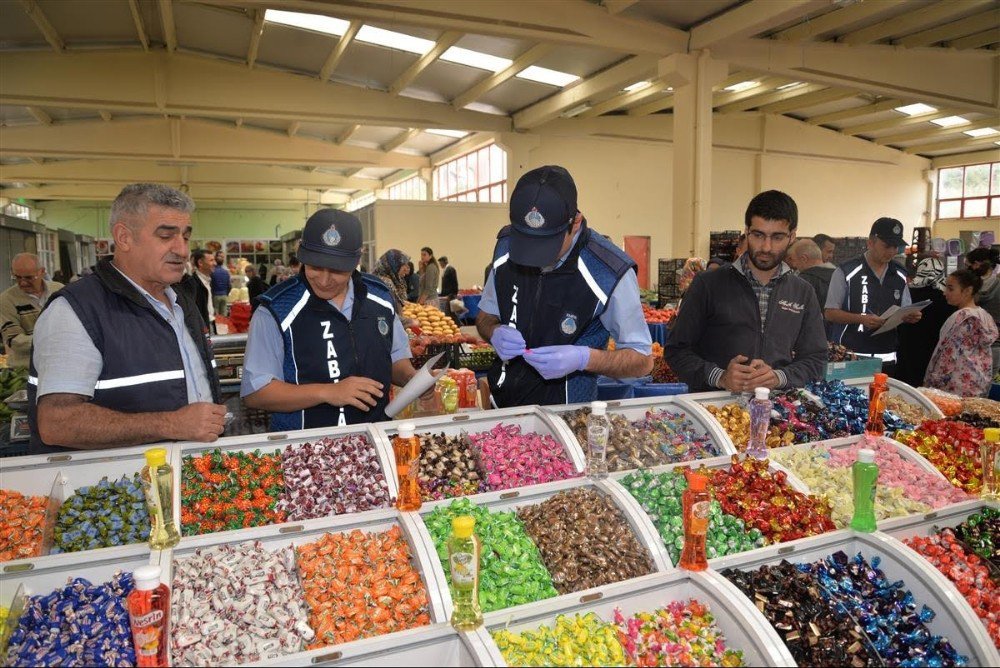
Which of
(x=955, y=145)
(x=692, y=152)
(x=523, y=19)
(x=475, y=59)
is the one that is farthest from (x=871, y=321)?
(x=955, y=145)

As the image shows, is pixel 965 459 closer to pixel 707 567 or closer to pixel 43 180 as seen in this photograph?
pixel 707 567

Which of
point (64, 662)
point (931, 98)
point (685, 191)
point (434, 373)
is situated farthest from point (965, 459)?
point (931, 98)

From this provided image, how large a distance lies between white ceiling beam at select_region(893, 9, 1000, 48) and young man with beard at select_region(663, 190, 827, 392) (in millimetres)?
11651

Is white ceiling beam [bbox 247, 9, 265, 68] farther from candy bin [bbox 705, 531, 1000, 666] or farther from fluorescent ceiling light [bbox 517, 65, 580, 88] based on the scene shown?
candy bin [bbox 705, 531, 1000, 666]

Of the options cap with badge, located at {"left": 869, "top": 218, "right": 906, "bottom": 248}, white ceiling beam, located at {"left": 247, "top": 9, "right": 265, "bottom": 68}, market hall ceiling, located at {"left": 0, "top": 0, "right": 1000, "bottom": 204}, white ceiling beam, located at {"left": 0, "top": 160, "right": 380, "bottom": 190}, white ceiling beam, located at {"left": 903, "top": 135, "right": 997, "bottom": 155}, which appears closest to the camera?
cap with badge, located at {"left": 869, "top": 218, "right": 906, "bottom": 248}

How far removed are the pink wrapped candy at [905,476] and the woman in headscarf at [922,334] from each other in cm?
384

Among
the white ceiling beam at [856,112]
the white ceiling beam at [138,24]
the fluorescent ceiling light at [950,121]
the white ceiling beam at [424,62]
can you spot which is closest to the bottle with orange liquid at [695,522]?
the white ceiling beam at [424,62]

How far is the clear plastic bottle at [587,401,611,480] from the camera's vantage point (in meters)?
2.29

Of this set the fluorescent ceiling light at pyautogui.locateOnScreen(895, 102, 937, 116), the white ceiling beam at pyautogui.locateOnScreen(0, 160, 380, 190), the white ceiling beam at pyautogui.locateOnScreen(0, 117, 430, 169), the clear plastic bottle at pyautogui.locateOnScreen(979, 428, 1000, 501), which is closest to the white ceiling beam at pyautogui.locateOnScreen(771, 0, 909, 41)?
the fluorescent ceiling light at pyautogui.locateOnScreen(895, 102, 937, 116)

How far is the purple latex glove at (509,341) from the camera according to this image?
101 inches

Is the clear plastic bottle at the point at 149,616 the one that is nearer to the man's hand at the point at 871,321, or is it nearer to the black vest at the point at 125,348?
the black vest at the point at 125,348

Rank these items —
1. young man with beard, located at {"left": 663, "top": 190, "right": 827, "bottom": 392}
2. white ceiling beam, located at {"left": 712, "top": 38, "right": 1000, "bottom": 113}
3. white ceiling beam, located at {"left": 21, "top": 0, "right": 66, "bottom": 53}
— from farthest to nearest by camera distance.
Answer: white ceiling beam, located at {"left": 712, "top": 38, "right": 1000, "bottom": 113} < white ceiling beam, located at {"left": 21, "top": 0, "right": 66, "bottom": 53} < young man with beard, located at {"left": 663, "top": 190, "right": 827, "bottom": 392}

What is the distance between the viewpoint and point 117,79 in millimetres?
12188

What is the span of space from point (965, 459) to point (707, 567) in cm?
170
